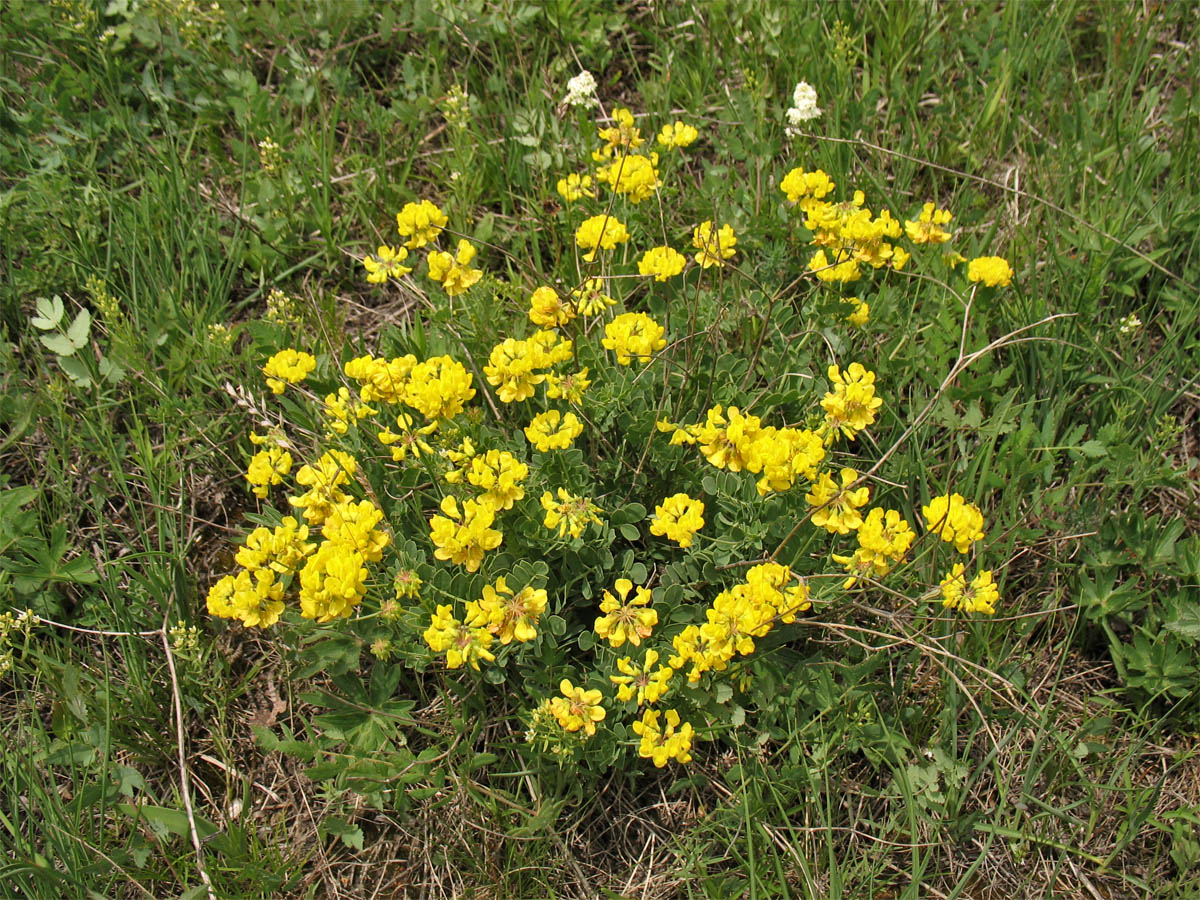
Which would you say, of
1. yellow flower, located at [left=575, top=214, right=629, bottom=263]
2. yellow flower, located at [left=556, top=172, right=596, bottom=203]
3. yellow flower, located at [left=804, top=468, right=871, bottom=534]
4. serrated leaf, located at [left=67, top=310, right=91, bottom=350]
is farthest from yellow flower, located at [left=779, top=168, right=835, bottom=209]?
serrated leaf, located at [left=67, top=310, right=91, bottom=350]

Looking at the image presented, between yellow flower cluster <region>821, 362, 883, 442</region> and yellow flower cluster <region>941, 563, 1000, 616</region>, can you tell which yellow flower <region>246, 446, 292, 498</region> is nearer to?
yellow flower cluster <region>821, 362, 883, 442</region>

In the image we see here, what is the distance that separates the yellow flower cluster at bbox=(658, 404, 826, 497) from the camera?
7.93 feet

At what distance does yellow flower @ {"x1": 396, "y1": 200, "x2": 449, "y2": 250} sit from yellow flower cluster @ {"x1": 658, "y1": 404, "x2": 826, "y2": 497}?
1.14 m

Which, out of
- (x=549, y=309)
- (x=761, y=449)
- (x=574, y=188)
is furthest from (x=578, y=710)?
(x=574, y=188)

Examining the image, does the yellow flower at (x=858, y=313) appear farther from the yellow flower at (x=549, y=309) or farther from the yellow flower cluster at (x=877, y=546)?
the yellow flower at (x=549, y=309)

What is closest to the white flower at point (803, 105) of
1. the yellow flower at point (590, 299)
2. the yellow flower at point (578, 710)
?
the yellow flower at point (590, 299)

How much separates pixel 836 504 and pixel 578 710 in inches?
33.8

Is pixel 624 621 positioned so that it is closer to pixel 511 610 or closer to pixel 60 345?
pixel 511 610

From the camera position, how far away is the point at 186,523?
3318mm

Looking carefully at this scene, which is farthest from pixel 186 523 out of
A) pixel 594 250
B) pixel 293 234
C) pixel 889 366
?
pixel 889 366

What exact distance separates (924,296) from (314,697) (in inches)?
97.9

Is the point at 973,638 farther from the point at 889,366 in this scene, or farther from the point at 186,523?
the point at 186,523

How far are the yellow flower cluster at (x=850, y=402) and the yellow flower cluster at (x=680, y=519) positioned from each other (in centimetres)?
43

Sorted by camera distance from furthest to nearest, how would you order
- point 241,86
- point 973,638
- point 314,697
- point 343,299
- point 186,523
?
point 241,86
point 343,299
point 186,523
point 973,638
point 314,697
